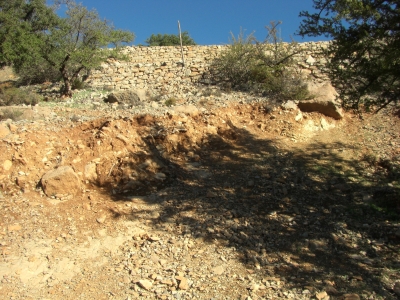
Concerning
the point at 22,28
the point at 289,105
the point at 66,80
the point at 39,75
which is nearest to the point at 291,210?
the point at 289,105

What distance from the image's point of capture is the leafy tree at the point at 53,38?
9.55 metres

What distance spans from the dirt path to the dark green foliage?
1558 millimetres

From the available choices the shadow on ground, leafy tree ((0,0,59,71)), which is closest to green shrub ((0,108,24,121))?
the shadow on ground

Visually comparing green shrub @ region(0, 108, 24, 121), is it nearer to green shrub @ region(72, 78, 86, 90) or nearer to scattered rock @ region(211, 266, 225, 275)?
green shrub @ region(72, 78, 86, 90)

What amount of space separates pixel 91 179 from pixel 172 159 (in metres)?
1.44

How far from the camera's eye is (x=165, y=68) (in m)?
12.0

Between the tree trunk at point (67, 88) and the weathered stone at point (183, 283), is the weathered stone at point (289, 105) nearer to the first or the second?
the weathered stone at point (183, 283)

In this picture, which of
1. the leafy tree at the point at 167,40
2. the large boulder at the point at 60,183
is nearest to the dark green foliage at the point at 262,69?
the large boulder at the point at 60,183

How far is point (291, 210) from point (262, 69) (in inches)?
198

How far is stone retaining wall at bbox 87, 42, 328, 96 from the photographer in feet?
34.8

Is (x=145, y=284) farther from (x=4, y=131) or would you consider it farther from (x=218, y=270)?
(x=4, y=131)

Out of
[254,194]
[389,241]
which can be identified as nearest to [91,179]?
[254,194]

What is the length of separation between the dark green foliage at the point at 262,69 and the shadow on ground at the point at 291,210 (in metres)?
1.93

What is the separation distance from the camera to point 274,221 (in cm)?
501
